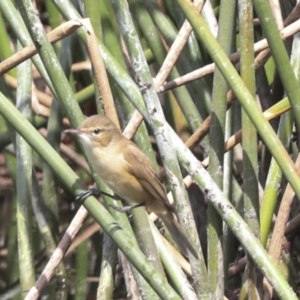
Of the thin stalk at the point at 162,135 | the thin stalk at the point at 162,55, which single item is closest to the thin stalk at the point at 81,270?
the thin stalk at the point at 162,55

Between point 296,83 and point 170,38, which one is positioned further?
point 170,38

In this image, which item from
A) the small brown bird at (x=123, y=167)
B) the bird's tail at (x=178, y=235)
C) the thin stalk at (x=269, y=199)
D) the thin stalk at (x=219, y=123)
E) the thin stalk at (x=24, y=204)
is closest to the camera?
the bird's tail at (x=178, y=235)

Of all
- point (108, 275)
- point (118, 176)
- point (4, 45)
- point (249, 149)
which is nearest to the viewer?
point (118, 176)

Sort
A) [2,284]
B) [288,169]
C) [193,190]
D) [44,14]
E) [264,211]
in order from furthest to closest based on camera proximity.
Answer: [44,14]
[2,284]
[193,190]
[264,211]
[288,169]

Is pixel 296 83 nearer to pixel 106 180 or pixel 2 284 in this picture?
pixel 106 180

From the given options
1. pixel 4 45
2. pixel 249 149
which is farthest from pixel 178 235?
pixel 4 45

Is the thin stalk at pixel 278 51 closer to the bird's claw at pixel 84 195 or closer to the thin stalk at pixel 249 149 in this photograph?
the thin stalk at pixel 249 149

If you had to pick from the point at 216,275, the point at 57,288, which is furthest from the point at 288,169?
the point at 57,288

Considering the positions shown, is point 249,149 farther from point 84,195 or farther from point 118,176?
point 84,195
